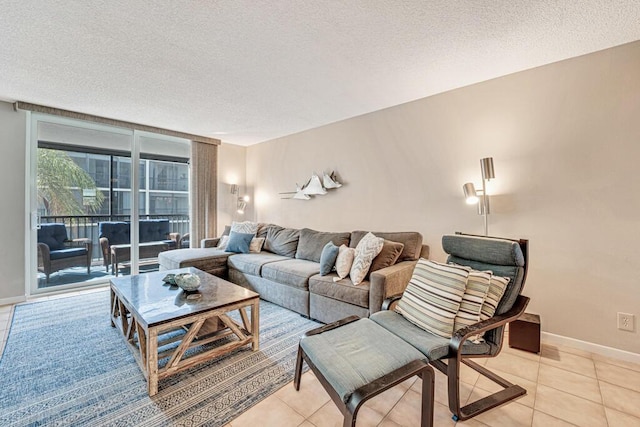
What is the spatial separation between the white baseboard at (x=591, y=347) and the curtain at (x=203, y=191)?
15.9 ft

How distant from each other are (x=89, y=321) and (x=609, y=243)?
481cm

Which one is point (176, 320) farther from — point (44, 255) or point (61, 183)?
point (61, 183)

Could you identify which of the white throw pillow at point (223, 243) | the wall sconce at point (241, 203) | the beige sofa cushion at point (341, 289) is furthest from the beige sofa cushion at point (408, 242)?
the wall sconce at point (241, 203)

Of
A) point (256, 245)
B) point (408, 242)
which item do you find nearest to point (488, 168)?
point (408, 242)

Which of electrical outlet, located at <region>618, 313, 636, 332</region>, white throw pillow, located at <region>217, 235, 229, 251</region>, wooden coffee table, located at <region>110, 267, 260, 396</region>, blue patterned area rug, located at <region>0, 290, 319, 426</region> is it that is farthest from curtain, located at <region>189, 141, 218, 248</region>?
electrical outlet, located at <region>618, 313, 636, 332</region>

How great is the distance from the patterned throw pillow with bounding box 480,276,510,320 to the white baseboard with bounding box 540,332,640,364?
3.96 ft

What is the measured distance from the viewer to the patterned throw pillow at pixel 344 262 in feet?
9.53

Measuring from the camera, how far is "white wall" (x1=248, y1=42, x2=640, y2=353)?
7.32 ft

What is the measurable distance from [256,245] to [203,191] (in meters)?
1.55

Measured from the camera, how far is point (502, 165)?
275 cm

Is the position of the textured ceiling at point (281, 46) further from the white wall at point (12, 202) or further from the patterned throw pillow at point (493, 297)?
the patterned throw pillow at point (493, 297)

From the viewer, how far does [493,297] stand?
186 centimetres

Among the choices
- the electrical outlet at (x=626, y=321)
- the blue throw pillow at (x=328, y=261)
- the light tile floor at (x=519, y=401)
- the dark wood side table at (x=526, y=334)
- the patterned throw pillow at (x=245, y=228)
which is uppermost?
the patterned throw pillow at (x=245, y=228)

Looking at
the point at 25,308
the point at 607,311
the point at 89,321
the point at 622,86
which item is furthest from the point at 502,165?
the point at 25,308
